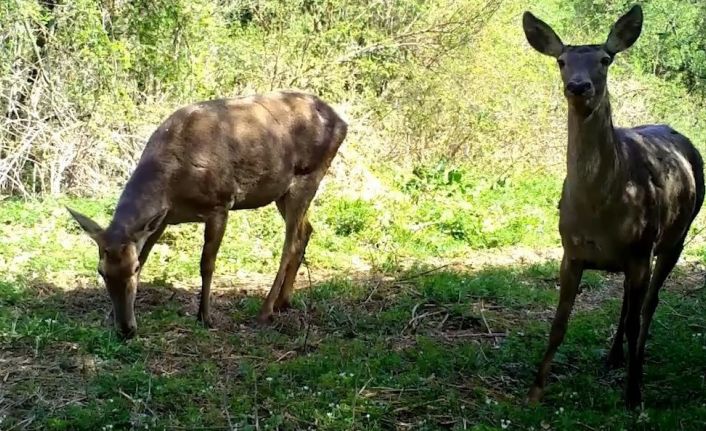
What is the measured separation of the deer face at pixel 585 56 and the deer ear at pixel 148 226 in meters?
3.32

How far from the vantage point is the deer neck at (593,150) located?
5500mm

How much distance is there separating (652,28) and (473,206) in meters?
16.6

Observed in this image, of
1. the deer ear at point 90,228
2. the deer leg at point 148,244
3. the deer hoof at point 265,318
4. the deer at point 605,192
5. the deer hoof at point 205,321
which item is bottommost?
the deer hoof at point 265,318

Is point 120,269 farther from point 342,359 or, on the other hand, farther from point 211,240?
point 342,359

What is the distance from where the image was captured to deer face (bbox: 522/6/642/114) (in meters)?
5.24

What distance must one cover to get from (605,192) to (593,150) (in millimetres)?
286

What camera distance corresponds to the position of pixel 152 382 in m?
5.95

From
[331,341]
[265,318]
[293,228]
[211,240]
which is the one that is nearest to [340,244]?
[293,228]

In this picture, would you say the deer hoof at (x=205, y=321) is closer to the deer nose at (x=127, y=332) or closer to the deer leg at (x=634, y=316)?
the deer nose at (x=127, y=332)

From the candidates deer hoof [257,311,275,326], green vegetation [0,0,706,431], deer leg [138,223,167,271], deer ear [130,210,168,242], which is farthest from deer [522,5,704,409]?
deer leg [138,223,167,271]

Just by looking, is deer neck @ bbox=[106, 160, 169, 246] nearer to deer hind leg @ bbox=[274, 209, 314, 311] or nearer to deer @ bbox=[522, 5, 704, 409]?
deer hind leg @ bbox=[274, 209, 314, 311]

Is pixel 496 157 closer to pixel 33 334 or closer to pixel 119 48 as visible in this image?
pixel 119 48

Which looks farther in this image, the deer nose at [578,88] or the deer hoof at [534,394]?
the deer hoof at [534,394]

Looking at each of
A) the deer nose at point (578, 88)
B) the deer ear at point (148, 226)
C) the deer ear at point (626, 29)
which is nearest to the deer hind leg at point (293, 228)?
the deer ear at point (148, 226)
